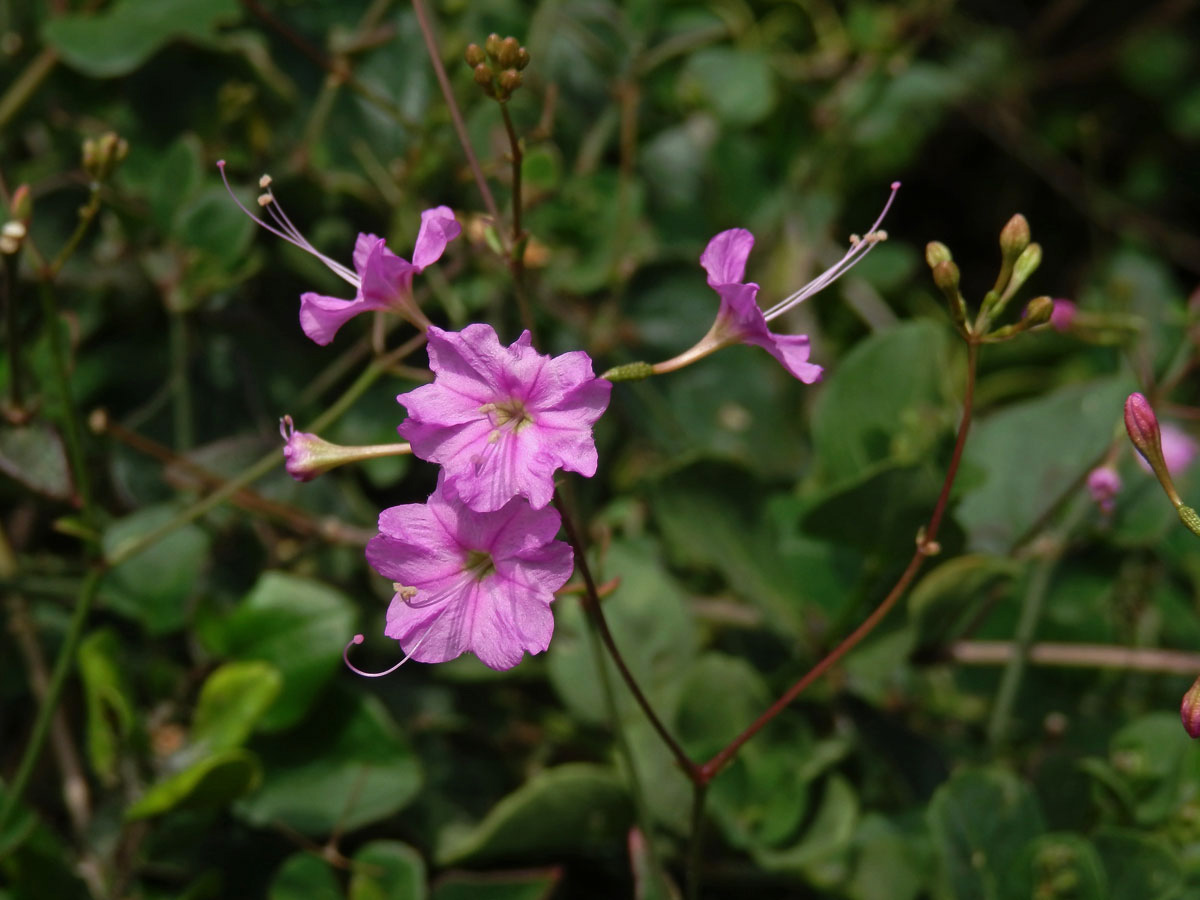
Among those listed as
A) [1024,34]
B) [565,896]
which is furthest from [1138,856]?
[1024,34]

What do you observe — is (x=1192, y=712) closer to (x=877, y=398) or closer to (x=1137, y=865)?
(x=1137, y=865)

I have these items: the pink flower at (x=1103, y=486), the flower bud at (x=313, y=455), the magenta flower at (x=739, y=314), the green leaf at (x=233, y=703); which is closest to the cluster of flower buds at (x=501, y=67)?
the magenta flower at (x=739, y=314)

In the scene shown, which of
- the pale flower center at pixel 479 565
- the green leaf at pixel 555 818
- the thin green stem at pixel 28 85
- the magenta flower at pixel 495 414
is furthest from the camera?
the thin green stem at pixel 28 85

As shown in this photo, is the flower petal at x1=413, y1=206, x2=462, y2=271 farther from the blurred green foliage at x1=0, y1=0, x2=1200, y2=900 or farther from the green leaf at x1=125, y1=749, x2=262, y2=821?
the green leaf at x1=125, y1=749, x2=262, y2=821

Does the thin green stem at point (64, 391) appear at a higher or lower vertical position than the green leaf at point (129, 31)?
lower

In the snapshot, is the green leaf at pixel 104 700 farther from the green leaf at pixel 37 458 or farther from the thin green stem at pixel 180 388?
the thin green stem at pixel 180 388

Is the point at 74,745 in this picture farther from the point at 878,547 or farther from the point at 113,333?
the point at 878,547

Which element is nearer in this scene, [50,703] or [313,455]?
[313,455]

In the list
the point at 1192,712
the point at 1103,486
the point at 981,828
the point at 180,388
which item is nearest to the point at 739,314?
the point at 1192,712
